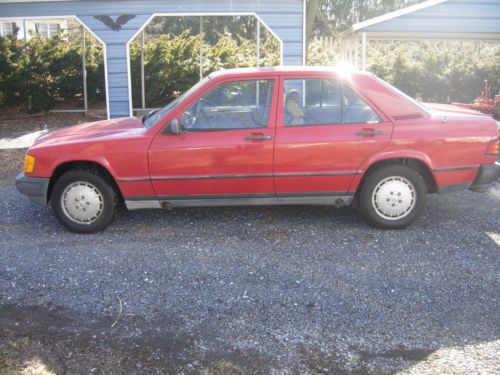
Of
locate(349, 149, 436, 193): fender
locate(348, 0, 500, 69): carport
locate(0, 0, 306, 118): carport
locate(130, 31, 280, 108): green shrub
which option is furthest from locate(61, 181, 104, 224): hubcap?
locate(130, 31, 280, 108): green shrub

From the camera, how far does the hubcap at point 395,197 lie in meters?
5.63

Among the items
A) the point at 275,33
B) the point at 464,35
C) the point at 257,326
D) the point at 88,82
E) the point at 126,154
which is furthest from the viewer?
the point at 88,82

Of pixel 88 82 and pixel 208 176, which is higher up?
pixel 88 82

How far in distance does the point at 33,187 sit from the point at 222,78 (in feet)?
7.12

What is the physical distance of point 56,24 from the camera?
1217 inches

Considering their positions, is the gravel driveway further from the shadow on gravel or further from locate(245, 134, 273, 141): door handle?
locate(245, 134, 273, 141): door handle

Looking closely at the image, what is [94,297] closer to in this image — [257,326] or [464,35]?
[257,326]

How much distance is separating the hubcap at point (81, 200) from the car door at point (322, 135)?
1.80m

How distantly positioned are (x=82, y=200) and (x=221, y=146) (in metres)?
1.50

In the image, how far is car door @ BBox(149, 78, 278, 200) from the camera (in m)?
5.48

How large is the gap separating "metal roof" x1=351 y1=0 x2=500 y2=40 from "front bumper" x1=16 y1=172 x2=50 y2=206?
1019 centimetres

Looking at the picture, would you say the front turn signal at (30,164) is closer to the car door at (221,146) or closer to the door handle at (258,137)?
the car door at (221,146)

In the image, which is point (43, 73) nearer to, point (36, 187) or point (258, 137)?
point (36, 187)

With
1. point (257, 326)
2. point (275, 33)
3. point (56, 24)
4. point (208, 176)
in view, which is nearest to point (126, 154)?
point (208, 176)
